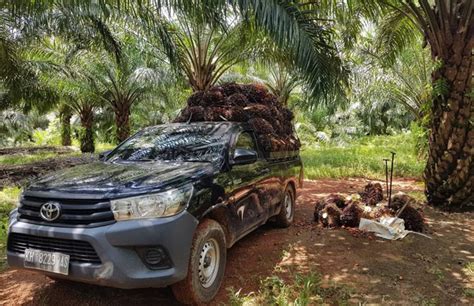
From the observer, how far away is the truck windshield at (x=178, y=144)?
13.7 ft

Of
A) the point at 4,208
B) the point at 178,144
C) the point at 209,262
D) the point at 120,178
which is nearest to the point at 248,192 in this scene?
the point at 178,144

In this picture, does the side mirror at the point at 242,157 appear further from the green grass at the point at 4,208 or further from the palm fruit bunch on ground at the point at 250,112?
the green grass at the point at 4,208

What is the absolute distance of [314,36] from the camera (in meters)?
5.39

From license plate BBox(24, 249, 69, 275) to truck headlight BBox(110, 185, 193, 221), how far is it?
0.53 meters

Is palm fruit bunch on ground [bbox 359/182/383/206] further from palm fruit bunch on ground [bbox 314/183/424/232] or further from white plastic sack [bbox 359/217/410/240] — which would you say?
white plastic sack [bbox 359/217/410/240]

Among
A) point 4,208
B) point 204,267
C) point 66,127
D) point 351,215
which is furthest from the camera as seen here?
point 66,127

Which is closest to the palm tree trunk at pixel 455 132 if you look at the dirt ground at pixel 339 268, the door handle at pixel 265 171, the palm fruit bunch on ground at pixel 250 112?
the dirt ground at pixel 339 268

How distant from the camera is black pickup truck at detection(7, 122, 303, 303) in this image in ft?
9.56

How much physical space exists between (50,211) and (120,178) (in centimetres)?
59

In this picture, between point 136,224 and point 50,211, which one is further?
point 50,211

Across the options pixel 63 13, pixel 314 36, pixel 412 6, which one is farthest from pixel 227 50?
pixel 314 36

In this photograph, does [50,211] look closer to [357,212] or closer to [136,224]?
[136,224]

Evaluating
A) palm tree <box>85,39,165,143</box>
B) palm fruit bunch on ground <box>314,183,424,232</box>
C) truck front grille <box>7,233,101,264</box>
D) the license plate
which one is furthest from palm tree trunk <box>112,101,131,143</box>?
the license plate

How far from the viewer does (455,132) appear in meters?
6.63
